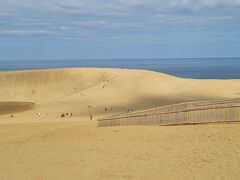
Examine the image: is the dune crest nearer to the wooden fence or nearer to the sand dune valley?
the wooden fence

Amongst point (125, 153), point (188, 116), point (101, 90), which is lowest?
point (125, 153)

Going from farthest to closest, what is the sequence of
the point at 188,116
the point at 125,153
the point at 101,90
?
the point at 101,90 → the point at 188,116 → the point at 125,153

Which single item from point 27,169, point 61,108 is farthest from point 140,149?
point 61,108

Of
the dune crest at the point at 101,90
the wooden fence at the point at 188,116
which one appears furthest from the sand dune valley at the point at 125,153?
the dune crest at the point at 101,90

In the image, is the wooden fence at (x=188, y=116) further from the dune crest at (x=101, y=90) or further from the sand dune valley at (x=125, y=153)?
the dune crest at (x=101, y=90)

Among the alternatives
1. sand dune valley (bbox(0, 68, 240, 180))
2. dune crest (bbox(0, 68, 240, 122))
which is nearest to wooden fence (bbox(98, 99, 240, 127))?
sand dune valley (bbox(0, 68, 240, 180))

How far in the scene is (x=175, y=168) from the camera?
10.1m

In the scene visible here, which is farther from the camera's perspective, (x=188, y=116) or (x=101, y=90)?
(x=101, y=90)

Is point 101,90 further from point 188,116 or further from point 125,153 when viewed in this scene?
point 125,153

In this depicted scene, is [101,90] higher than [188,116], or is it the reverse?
[101,90]

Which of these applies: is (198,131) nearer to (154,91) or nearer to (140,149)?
(140,149)

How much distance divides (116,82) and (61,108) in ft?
39.4

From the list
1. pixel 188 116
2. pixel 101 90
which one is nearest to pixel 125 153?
pixel 188 116

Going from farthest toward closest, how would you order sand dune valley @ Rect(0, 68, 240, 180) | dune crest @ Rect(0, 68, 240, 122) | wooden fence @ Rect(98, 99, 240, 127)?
dune crest @ Rect(0, 68, 240, 122), wooden fence @ Rect(98, 99, 240, 127), sand dune valley @ Rect(0, 68, 240, 180)
